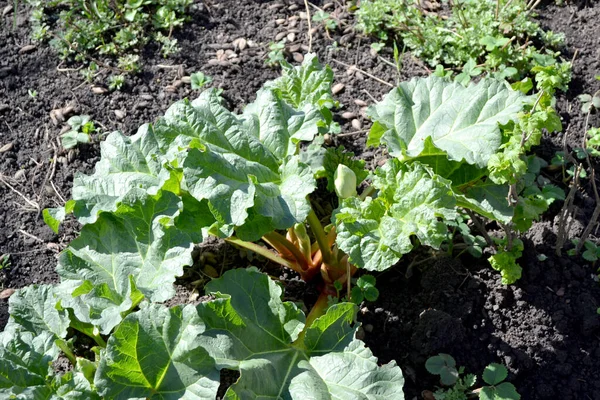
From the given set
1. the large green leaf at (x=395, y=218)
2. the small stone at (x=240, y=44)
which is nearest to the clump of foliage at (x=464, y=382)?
the large green leaf at (x=395, y=218)

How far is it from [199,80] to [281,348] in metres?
1.93

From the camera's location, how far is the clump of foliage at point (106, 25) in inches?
174

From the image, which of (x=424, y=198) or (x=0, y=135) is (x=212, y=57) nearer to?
(x=0, y=135)

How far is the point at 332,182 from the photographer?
3314 mm

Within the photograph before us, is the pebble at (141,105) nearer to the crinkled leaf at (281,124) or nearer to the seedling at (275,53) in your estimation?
the seedling at (275,53)

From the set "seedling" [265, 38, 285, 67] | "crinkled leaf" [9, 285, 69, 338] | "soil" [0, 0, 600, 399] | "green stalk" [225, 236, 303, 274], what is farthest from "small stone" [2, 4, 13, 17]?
"green stalk" [225, 236, 303, 274]

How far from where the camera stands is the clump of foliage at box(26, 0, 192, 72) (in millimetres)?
4410

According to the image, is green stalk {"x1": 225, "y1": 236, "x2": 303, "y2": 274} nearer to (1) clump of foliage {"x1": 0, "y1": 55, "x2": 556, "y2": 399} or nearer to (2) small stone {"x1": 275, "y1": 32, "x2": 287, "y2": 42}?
(1) clump of foliage {"x1": 0, "y1": 55, "x2": 556, "y2": 399}

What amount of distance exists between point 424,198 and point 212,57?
7.01 ft

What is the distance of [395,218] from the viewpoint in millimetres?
2768

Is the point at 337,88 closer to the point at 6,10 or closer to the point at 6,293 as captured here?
the point at 6,293

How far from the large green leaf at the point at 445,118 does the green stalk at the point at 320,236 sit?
452mm

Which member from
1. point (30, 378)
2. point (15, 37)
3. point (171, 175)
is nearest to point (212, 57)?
point (15, 37)

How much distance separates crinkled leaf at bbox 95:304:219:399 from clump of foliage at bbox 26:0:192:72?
2.19 m
